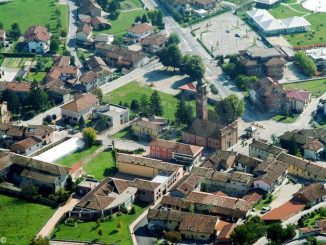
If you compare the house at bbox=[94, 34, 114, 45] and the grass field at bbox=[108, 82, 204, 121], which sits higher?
the house at bbox=[94, 34, 114, 45]

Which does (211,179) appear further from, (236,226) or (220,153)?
(236,226)

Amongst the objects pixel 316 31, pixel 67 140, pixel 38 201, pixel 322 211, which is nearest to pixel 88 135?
pixel 67 140

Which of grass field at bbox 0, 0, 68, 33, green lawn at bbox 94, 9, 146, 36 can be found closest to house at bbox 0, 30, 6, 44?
grass field at bbox 0, 0, 68, 33

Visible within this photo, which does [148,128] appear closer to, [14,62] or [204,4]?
[14,62]

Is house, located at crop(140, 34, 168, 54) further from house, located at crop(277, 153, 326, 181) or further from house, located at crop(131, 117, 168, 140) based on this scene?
house, located at crop(277, 153, 326, 181)

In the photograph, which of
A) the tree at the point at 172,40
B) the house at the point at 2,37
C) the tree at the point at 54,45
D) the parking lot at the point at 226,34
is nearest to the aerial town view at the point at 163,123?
the parking lot at the point at 226,34

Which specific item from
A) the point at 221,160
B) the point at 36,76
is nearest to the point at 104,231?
the point at 221,160
